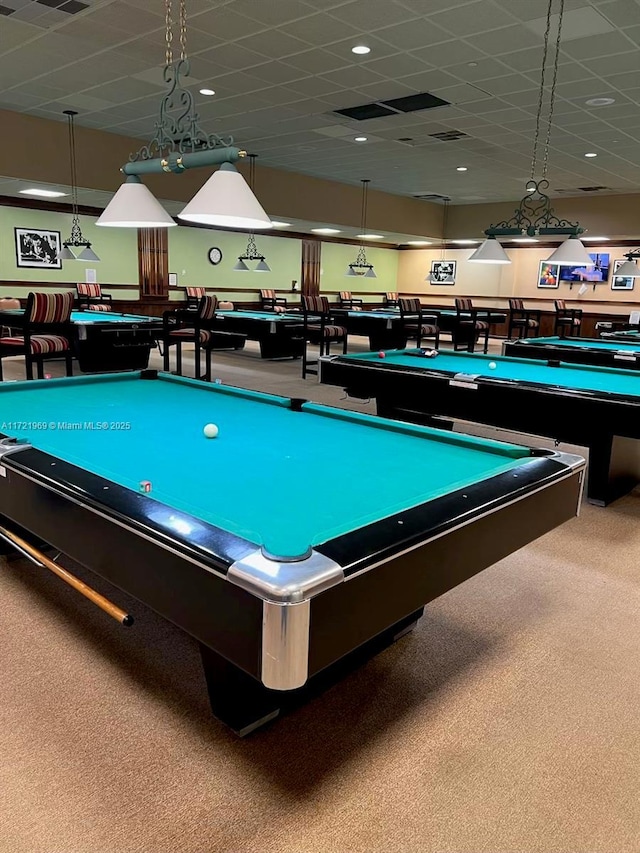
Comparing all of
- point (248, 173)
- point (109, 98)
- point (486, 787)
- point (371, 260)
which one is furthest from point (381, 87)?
point (371, 260)

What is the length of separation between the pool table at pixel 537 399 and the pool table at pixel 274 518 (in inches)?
57.5

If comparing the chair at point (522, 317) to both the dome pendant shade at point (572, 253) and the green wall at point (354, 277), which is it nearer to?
the green wall at point (354, 277)

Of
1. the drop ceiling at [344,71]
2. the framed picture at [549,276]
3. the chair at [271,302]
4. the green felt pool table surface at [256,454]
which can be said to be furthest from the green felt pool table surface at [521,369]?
the framed picture at [549,276]

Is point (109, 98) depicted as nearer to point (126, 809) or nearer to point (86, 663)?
point (86, 663)

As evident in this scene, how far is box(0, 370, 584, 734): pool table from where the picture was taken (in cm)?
124

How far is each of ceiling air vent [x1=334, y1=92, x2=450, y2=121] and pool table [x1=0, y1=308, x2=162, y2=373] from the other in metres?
3.25

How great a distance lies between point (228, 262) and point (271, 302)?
131 centimetres

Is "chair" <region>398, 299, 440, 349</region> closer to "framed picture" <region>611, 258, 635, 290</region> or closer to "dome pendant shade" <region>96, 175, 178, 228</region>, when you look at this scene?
"framed picture" <region>611, 258, 635, 290</region>

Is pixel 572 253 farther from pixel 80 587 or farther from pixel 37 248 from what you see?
pixel 37 248

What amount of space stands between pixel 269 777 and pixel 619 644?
4.59ft

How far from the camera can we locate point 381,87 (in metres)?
5.96

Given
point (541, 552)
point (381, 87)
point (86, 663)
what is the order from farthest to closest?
point (381, 87)
point (541, 552)
point (86, 663)

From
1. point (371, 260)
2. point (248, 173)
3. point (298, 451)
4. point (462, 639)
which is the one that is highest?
point (248, 173)

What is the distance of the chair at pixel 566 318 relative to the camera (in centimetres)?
1310
